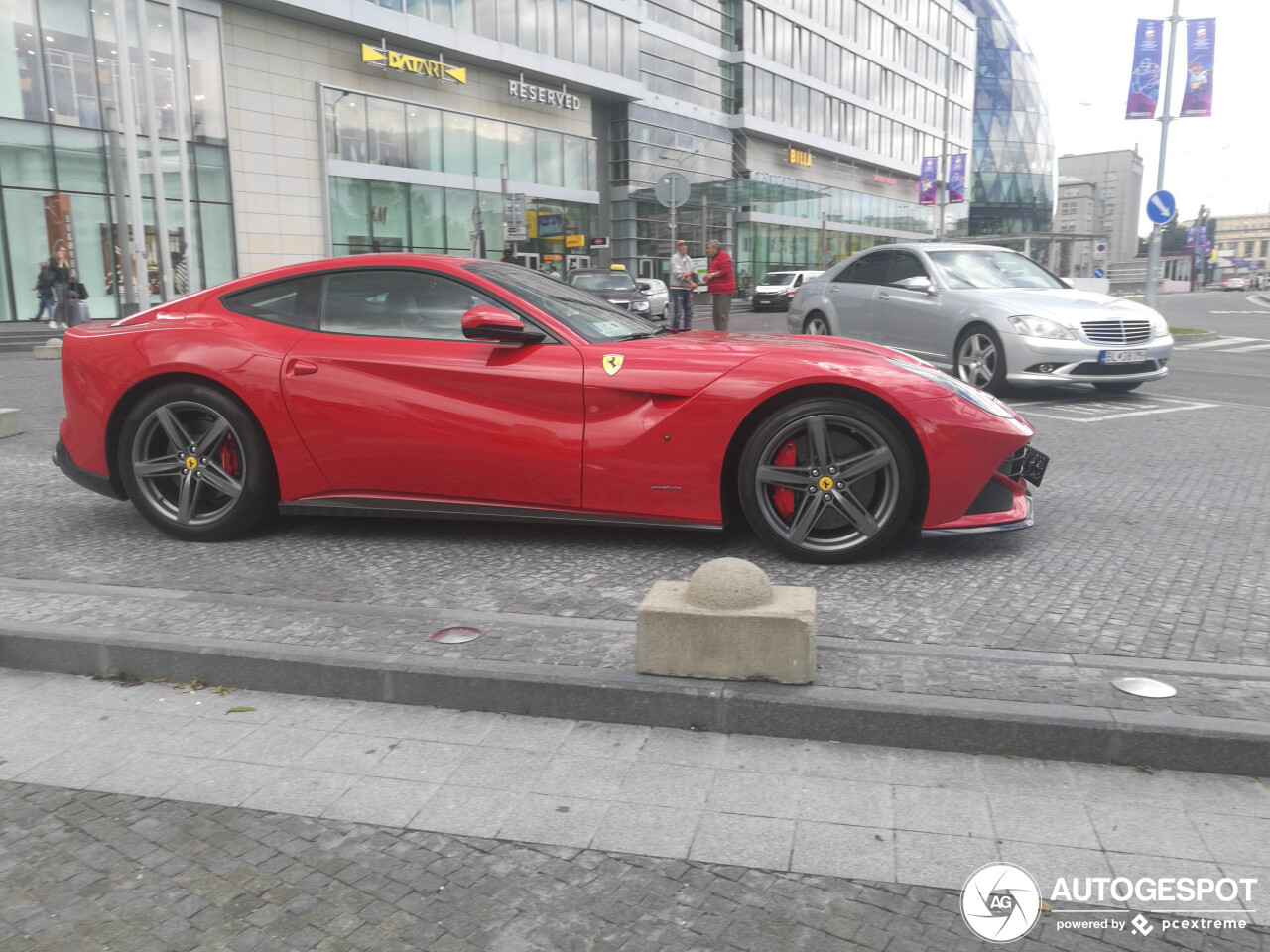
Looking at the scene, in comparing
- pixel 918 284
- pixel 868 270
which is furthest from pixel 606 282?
pixel 918 284

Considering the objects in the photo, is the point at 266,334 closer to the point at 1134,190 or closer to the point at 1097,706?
the point at 1097,706

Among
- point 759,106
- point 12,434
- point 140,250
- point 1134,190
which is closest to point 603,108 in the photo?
point 759,106

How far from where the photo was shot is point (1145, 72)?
805 inches

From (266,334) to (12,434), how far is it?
495 cm

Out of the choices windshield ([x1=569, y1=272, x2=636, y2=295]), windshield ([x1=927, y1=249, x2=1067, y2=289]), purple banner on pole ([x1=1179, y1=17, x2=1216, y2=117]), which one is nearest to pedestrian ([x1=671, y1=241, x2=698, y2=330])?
windshield ([x1=569, y1=272, x2=636, y2=295])

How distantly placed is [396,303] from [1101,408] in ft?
24.1

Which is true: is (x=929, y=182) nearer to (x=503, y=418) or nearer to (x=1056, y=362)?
(x=1056, y=362)

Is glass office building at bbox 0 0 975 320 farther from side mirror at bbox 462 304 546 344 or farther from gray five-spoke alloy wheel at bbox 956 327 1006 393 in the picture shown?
side mirror at bbox 462 304 546 344

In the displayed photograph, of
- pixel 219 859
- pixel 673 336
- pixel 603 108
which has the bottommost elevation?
pixel 219 859

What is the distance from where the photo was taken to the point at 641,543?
16.1ft

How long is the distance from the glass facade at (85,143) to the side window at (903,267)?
57.9ft

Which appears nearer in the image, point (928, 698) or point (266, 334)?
point (928, 698)

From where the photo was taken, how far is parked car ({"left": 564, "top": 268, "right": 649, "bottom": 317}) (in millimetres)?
24953

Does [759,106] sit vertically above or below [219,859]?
above
